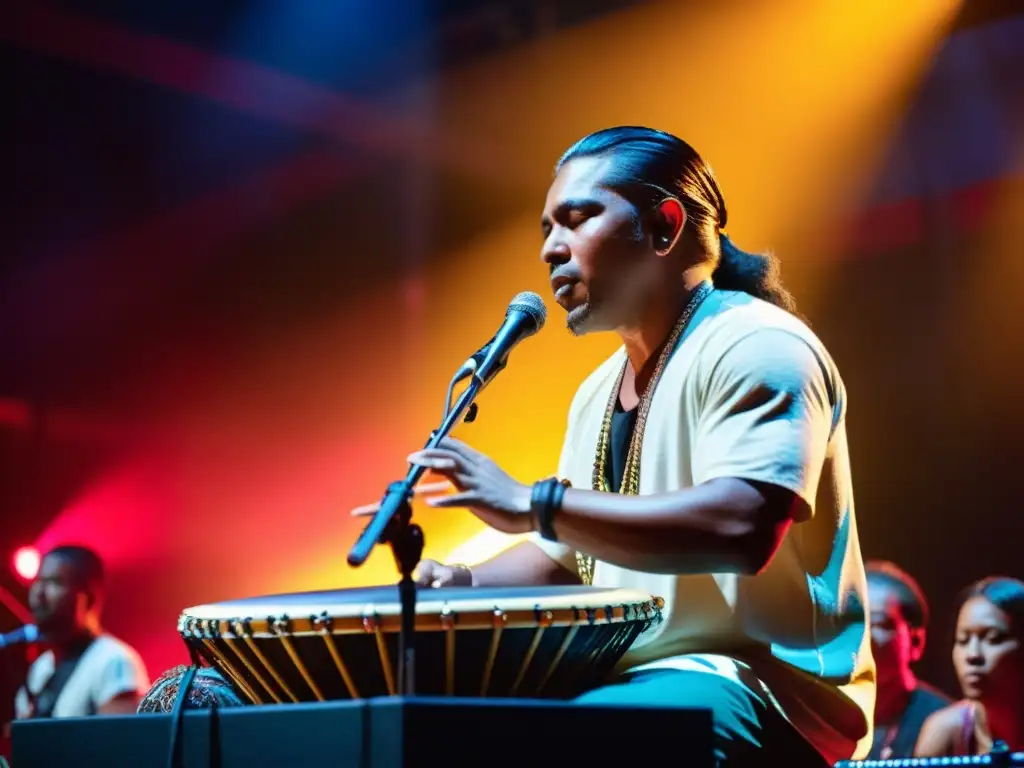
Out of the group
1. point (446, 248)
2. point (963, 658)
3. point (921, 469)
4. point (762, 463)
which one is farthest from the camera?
point (446, 248)

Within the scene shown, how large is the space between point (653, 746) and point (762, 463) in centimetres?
58

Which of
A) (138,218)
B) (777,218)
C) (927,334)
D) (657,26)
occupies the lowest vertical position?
(927,334)

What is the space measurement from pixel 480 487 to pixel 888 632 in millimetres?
3310

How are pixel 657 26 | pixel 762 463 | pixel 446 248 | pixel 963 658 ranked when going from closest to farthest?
pixel 762 463
pixel 963 658
pixel 657 26
pixel 446 248

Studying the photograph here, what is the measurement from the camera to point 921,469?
5113mm

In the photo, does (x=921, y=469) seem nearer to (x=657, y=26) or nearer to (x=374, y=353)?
(x=657, y=26)

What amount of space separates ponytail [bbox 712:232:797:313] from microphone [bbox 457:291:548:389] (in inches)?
21.9

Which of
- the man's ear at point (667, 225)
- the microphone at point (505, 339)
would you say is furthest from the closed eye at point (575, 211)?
the microphone at point (505, 339)

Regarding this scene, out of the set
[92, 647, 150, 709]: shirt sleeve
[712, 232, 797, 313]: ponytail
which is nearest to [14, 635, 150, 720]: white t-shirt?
[92, 647, 150, 709]: shirt sleeve

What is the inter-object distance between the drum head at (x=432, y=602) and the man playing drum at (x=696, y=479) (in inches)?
3.9

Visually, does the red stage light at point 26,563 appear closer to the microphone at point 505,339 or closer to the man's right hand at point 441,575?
the man's right hand at point 441,575

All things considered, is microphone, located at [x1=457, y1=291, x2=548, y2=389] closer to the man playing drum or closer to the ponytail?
the man playing drum

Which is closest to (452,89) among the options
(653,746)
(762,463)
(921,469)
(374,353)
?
(374,353)

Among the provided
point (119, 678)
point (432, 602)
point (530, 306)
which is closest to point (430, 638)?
point (432, 602)
